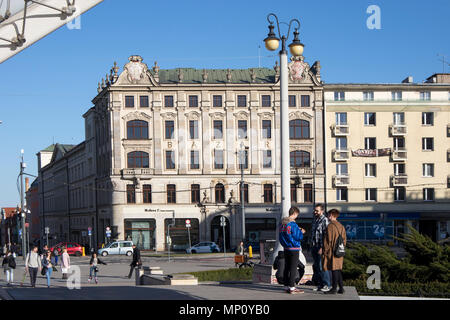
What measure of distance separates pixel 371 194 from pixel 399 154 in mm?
4775

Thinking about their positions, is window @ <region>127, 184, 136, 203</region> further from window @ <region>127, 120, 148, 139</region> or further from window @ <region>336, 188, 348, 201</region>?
window @ <region>336, 188, 348, 201</region>

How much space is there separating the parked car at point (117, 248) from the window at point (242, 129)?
50.3 feet

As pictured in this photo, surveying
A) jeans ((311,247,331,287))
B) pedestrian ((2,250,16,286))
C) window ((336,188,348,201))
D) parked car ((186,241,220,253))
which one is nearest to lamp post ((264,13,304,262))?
jeans ((311,247,331,287))

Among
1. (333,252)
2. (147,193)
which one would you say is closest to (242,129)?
(147,193)

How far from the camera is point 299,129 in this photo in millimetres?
65625

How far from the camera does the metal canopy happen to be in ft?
29.4

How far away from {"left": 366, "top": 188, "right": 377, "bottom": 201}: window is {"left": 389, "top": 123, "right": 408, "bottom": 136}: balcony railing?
19.2 feet

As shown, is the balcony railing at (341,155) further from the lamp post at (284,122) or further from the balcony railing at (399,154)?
the lamp post at (284,122)

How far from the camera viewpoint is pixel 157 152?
64.6m

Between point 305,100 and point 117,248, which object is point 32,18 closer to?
point 117,248

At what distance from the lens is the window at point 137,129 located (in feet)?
211

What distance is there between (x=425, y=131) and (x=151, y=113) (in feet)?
89.0

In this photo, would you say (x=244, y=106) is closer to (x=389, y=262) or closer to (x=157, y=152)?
(x=157, y=152)
